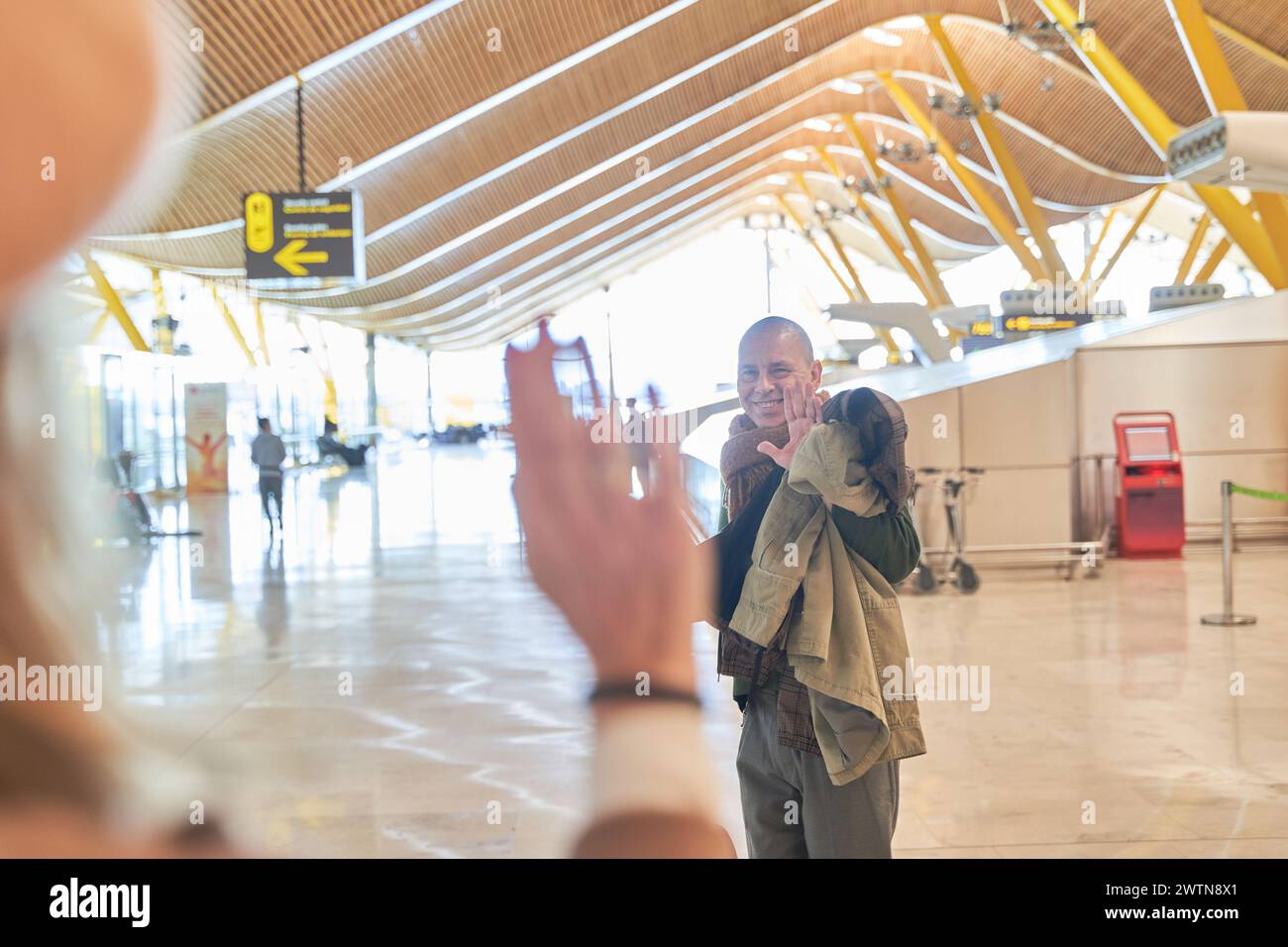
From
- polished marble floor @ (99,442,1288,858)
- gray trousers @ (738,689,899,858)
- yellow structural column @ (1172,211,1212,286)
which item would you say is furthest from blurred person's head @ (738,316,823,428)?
yellow structural column @ (1172,211,1212,286)

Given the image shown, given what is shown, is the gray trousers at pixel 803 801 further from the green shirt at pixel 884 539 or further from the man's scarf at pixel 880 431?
the man's scarf at pixel 880 431

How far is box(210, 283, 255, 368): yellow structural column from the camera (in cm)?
4113

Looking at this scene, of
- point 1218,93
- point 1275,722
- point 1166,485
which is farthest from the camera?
point 1218,93

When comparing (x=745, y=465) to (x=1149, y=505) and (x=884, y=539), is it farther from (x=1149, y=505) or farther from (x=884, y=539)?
(x=1149, y=505)

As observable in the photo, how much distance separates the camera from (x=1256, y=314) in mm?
13266

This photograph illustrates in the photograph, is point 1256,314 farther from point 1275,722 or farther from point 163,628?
point 163,628

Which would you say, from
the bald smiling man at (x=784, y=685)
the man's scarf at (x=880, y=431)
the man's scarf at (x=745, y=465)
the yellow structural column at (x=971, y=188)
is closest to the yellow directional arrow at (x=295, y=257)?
the bald smiling man at (x=784, y=685)

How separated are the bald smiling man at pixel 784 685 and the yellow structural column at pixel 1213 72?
16948mm

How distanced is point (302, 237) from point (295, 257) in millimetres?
321

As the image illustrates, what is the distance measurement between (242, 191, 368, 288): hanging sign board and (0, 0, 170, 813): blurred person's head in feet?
55.4

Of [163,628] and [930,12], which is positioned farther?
[930,12]

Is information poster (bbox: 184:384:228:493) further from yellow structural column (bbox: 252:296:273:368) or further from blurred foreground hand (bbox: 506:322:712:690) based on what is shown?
blurred foreground hand (bbox: 506:322:712:690)
